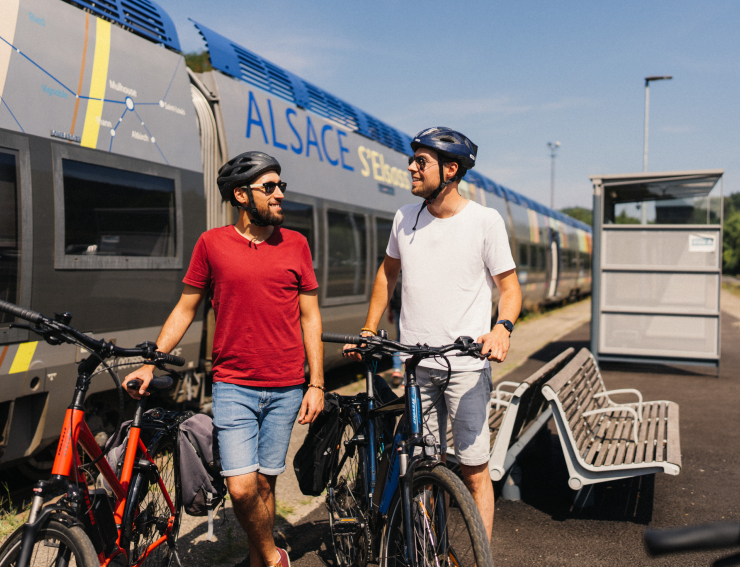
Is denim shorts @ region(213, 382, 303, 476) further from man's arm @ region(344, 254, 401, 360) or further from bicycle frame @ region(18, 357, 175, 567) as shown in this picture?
man's arm @ region(344, 254, 401, 360)

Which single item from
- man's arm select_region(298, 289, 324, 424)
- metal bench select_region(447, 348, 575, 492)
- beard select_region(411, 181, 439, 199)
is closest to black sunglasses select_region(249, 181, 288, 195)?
man's arm select_region(298, 289, 324, 424)

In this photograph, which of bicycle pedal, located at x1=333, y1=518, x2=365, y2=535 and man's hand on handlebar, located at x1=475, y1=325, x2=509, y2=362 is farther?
bicycle pedal, located at x1=333, y1=518, x2=365, y2=535

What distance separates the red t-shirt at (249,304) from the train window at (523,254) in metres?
15.8

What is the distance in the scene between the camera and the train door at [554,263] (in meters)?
23.2

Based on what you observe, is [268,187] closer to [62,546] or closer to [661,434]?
[62,546]

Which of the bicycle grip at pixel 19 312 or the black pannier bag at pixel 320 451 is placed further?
the black pannier bag at pixel 320 451

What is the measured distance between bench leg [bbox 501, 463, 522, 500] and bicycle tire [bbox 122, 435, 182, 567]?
237cm

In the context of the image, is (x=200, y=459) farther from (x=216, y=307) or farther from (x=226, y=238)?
(x=226, y=238)

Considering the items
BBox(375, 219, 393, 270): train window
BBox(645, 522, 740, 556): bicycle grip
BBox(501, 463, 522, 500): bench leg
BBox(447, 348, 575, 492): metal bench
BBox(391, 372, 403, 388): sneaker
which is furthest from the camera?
BBox(375, 219, 393, 270): train window

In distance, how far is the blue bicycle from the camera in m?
2.23

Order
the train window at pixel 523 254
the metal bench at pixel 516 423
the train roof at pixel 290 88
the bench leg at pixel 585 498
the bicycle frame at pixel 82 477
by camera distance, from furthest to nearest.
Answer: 1. the train window at pixel 523 254
2. the train roof at pixel 290 88
3. the bench leg at pixel 585 498
4. the metal bench at pixel 516 423
5. the bicycle frame at pixel 82 477

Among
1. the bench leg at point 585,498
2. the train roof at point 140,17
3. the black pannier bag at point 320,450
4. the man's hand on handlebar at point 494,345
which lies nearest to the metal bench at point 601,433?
the bench leg at point 585,498

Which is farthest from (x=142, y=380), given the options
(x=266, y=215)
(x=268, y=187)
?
(x=268, y=187)

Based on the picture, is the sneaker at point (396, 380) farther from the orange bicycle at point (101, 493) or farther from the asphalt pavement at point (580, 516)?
the orange bicycle at point (101, 493)
